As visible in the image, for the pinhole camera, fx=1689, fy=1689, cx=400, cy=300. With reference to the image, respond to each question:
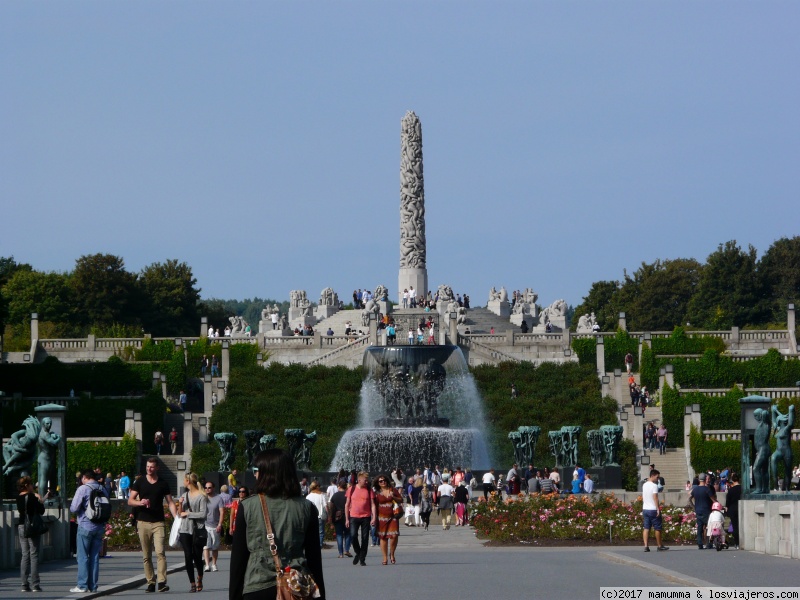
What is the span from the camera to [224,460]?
5069cm

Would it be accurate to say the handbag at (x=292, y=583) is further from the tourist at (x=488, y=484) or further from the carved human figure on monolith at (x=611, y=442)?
the carved human figure on monolith at (x=611, y=442)

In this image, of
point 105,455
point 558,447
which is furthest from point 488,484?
point 105,455

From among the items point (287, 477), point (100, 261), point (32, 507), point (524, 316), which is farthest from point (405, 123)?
point (287, 477)

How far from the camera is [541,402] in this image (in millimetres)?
64688

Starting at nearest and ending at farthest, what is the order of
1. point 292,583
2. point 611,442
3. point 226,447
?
1. point 292,583
2. point 611,442
3. point 226,447

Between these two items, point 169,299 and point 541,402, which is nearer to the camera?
point 541,402

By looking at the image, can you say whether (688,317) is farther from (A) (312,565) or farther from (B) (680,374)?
(A) (312,565)

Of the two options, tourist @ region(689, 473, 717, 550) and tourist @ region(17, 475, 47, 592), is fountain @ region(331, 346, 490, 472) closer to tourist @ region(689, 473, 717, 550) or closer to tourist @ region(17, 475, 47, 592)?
tourist @ region(689, 473, 717, 550)

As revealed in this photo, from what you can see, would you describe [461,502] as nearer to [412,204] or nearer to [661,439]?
[661,439]

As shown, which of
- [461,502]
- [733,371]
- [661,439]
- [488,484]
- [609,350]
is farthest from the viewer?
[609,350]

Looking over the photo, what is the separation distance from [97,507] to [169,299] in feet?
281

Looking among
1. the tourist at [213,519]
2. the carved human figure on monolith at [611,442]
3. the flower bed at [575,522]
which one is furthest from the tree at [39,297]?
the tourist at [213,519]

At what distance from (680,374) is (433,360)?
33.9 feet

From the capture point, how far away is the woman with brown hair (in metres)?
27.0
